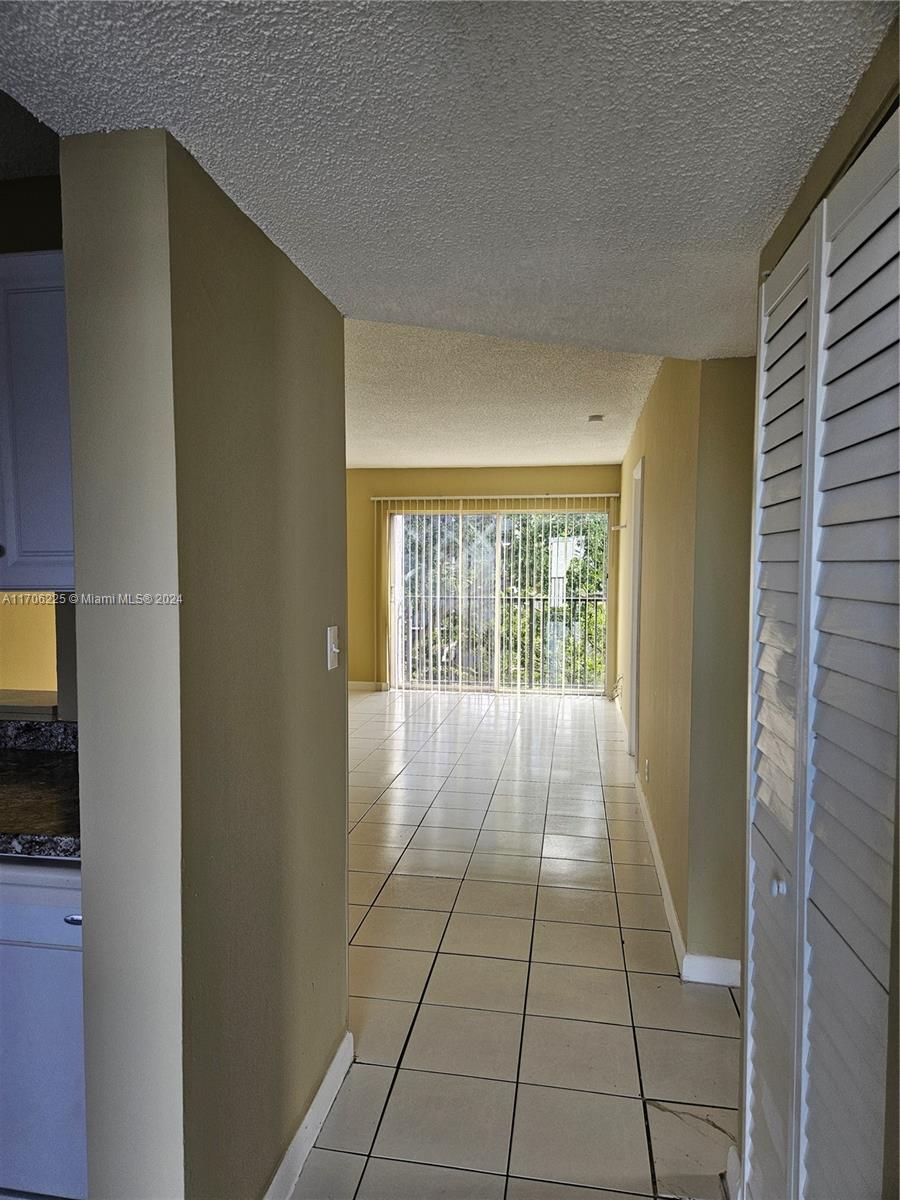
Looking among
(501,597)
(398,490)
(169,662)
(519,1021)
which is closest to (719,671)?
(519,1021)

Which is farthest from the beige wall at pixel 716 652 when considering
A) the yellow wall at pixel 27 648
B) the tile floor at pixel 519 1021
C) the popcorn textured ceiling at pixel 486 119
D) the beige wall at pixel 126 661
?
the yellow wall at pixel 27 648

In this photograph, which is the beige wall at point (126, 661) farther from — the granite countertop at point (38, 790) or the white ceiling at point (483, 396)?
the white ceiling at point (483, 396)

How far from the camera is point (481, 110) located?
1.11 metres

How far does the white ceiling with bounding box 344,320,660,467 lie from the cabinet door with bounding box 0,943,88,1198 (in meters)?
2.31

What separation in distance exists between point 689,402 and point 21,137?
2.23 metres

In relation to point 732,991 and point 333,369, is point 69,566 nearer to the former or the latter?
point 333,369

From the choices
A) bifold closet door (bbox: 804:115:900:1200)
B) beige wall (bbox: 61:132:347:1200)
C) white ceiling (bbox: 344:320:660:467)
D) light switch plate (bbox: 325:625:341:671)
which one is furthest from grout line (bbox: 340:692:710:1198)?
white ceiling (bbox: 344:320:660:467)

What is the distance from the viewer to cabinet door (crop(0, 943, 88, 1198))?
1.48 m

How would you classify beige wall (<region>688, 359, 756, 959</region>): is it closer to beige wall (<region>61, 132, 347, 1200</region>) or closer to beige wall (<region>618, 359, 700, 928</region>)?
beige wall (<region>618, 359, 700, 928</region>)

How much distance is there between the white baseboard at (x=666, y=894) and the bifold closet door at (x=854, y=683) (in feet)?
5.51

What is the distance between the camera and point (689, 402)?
2.83 m

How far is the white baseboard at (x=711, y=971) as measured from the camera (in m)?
2.61

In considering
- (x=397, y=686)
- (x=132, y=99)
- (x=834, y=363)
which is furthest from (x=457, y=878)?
(x=397, y=686)

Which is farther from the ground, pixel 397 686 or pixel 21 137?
pixel 21 137
